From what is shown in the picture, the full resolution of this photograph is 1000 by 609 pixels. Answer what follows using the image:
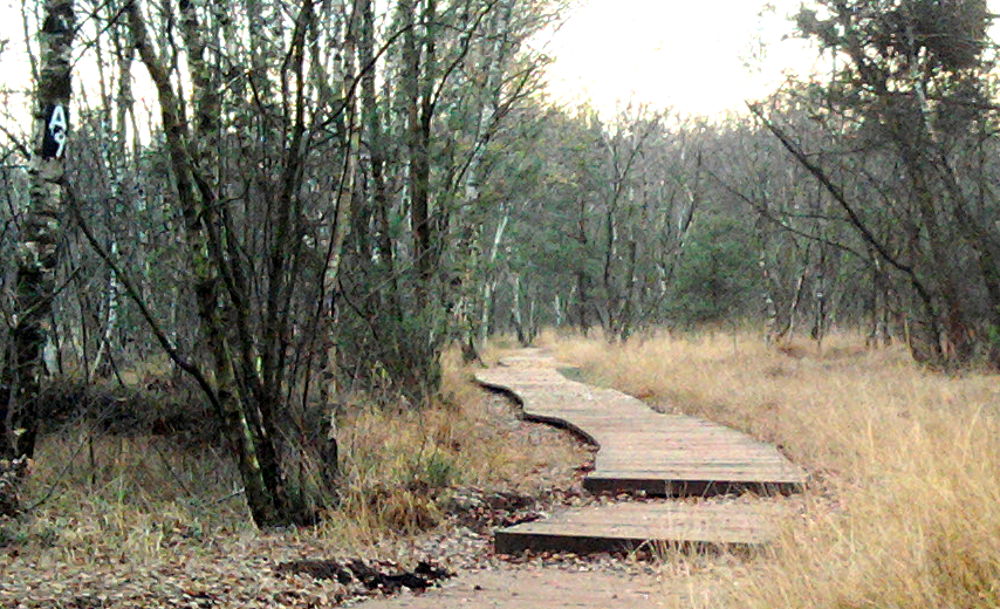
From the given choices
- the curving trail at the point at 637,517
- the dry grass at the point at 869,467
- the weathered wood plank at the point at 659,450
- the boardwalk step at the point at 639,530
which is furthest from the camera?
the weathered wood plank at the point at 659,450

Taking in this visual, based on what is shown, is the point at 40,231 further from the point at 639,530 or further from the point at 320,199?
the point at 639,530

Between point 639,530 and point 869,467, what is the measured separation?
4.89 ft

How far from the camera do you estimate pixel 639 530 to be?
625 cm

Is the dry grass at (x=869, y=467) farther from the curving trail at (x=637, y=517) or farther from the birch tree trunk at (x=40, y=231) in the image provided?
the birch tree trunk at (x=40, y=231)

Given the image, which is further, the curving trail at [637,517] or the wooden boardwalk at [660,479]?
the wooden boardwalk at [660,479]

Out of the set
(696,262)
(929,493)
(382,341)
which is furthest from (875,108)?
(696,262)

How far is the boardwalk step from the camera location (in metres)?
5.72

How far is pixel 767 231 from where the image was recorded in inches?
1135

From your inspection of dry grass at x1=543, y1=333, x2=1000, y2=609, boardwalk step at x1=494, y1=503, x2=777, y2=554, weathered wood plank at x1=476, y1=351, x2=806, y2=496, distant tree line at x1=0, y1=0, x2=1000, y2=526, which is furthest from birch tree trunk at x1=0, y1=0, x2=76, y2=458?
dry grass at x1=543, y1=333, x2=1000, y2=609

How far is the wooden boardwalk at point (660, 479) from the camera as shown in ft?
20.0

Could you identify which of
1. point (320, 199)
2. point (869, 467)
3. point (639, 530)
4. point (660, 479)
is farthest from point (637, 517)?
point (320, 199)

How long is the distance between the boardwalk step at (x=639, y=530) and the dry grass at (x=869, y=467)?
1.25 feet

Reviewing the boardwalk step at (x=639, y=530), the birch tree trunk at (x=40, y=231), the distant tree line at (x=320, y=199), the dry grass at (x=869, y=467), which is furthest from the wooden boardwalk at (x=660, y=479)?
the birch tree trunk at (x=40, y=231)

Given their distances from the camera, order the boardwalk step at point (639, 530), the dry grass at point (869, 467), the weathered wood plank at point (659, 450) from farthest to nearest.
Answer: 1. the weathered wood plank at point (659, 450)
2. the boardwalk step at point (639, 530)
3. the dry grass at point (869, 467)
